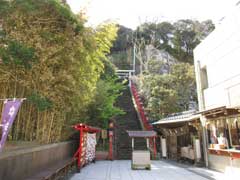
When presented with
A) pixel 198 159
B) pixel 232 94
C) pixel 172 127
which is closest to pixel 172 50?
pixel 172 127

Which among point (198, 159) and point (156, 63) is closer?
point (198, 159)

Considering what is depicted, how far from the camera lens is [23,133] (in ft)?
19.6

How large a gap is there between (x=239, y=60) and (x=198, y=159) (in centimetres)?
508

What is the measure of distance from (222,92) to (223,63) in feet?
3.64

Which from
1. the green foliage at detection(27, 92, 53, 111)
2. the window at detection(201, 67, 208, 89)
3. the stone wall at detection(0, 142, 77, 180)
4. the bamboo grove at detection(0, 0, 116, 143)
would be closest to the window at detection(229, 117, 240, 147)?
the window at detection(201, 67, 208, 89)

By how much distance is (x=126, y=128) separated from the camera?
53.4 ft

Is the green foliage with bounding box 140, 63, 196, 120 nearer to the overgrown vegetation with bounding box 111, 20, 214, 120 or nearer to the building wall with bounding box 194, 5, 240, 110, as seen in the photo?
the overgrown vegetation with bounding box 111, 20, 214, 120

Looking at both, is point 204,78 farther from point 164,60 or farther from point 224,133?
point 164,60

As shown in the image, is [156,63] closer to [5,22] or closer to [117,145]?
[117,145]

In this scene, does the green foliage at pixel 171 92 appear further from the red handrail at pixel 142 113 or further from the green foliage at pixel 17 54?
the green foliage at pixel 17 54

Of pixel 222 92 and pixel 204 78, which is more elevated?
pixel 204 78

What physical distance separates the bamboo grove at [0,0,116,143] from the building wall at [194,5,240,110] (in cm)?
486

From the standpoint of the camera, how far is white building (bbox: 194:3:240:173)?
807cm

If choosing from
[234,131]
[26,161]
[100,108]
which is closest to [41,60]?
[26,161]
